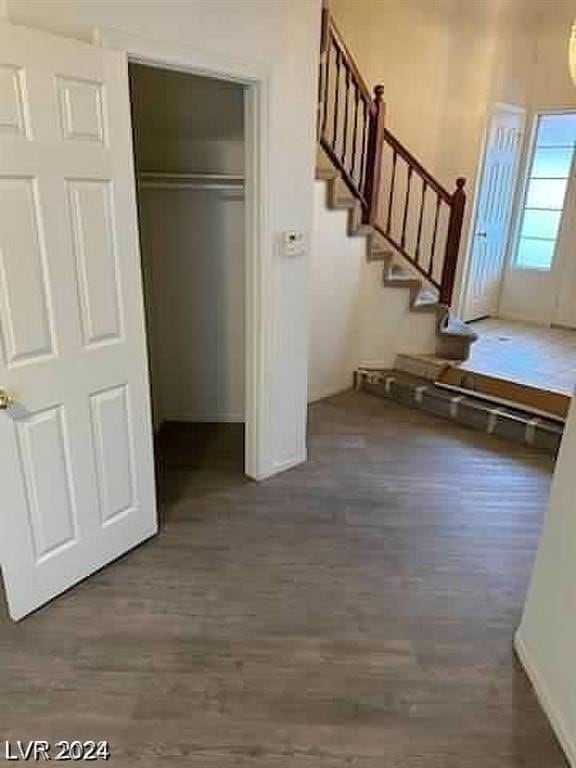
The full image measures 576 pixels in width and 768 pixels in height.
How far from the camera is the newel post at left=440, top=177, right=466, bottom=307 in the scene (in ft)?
15.0

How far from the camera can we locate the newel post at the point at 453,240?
4562mm

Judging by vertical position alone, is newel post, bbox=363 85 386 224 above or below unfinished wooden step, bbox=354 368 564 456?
above

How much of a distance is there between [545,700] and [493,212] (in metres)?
4.94

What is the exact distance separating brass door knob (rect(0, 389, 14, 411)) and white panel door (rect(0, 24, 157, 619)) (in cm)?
2

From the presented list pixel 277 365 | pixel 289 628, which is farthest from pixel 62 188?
pixel 289 628

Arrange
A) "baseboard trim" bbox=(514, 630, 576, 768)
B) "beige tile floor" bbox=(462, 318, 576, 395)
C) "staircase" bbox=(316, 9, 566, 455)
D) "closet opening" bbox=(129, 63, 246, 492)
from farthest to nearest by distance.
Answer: "beige tile floor" bbox=(462, 318, 576, 395) → "staircase" bbox=(316, 9, 566, 455) → "closet opening" bbox=(129, 63, 246, 492) → "baseboard trim" bbox=(514, 630, 576, 768)

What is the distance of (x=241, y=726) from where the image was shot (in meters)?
1.78

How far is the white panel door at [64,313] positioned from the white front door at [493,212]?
429 centimetres

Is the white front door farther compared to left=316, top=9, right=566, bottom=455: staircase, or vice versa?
the white front door

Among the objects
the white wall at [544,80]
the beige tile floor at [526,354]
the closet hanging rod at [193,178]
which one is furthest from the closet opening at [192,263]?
the white wall at [544,80]

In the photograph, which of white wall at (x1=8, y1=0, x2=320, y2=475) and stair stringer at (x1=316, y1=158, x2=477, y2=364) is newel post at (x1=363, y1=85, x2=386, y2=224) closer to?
stair stringer at (x1=316, y1=158, x2=477, y2=364)

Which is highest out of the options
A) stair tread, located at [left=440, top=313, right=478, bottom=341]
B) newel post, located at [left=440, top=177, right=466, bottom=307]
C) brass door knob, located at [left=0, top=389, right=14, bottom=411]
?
newel post, located at [left=440, top=177, right=466, bottom=307]

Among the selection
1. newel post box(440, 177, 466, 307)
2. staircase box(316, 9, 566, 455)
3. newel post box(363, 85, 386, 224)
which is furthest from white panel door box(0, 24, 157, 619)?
newel post box(440, 177, 466, 307)

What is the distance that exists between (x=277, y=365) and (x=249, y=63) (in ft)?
4.67
